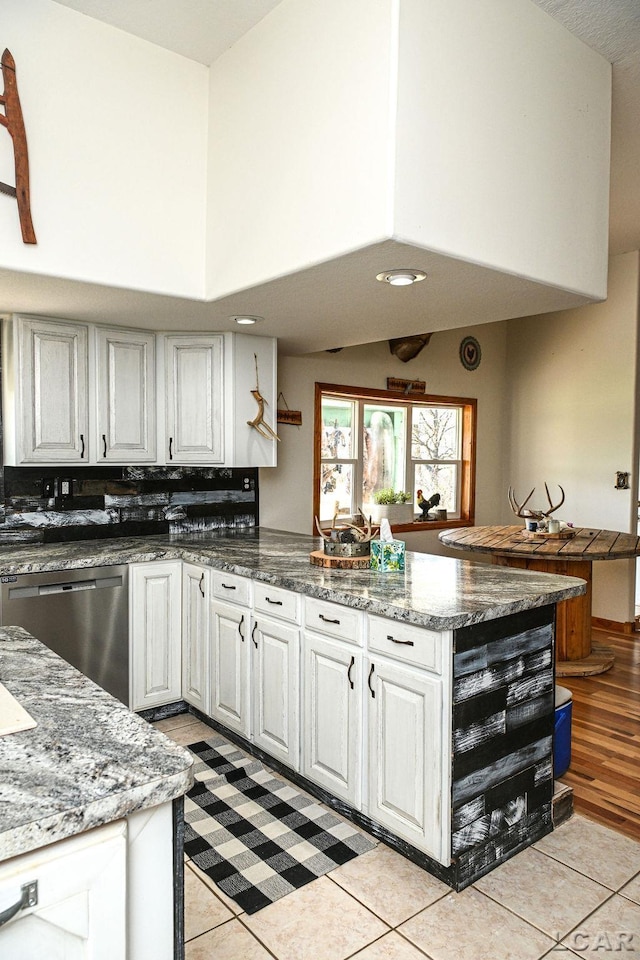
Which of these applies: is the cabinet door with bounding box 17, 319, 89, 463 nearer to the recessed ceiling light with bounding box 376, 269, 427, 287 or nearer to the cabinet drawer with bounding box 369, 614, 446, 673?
the recessed ceiling light with bounding box 376, 269, 427, 287

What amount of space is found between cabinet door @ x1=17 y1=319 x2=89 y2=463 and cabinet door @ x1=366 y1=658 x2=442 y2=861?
6.77 ft

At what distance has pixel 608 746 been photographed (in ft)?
10.6

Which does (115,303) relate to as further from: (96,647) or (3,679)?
(3,679)

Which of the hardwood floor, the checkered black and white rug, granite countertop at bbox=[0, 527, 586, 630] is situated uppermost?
granite countertop at bbox=[0, 527, 586, 630]

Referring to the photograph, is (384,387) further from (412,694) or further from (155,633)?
(412,694)

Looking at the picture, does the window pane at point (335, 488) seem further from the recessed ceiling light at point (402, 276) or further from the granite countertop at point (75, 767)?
the granite countertop at point (75, 767)

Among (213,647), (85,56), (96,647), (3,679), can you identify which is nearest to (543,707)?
(213,647)

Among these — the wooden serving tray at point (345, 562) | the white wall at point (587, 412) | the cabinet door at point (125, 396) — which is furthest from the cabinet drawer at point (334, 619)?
the white wall at point (587, 412)

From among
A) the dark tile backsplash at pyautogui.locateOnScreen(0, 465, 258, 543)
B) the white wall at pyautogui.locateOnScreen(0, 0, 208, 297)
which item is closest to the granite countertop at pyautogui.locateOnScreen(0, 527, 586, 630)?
the dark tile backsplash at pyautogui.locateOnScreen(0, 465, 258, 543)

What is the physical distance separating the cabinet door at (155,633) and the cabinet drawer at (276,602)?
71cm

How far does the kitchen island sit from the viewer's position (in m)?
0.99

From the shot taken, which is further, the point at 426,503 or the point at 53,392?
the point at 426,503

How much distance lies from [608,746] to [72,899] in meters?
2.92

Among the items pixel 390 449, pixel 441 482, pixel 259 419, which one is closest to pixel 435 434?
pixel 441 482
